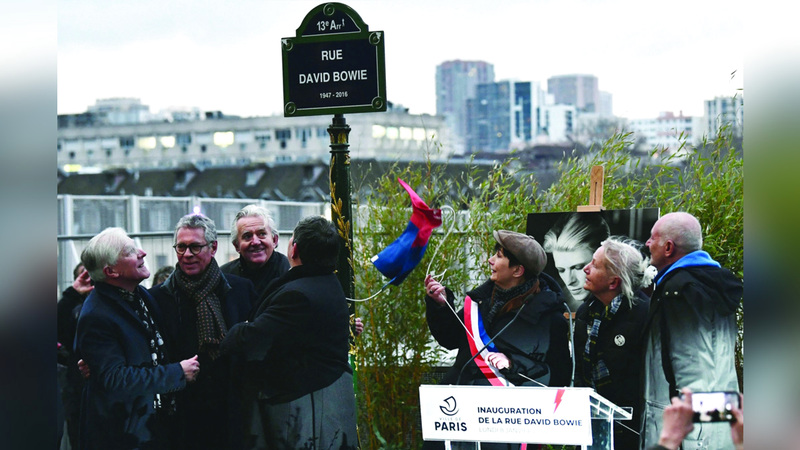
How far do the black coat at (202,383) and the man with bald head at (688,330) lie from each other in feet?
5.70

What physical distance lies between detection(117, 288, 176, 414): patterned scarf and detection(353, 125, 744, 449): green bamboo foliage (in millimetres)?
1621

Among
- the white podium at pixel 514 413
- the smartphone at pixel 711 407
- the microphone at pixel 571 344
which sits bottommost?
the white podium at pixel 514 413

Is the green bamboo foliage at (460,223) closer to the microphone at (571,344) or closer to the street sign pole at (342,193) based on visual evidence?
the street sign pole at (342,193)

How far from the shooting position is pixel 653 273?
4.74 m

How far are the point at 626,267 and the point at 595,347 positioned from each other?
381mm

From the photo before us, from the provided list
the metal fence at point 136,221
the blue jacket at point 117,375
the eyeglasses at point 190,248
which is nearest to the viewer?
the blue jacket at point 117,375

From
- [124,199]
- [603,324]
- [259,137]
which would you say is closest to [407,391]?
[603,324]

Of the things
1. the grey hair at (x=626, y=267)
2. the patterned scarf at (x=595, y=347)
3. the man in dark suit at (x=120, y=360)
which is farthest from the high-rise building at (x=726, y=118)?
the man in dark suit at (x=120, y=360)

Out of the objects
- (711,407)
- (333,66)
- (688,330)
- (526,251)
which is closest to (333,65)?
(333,66)

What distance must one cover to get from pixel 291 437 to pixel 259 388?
0.79 ft

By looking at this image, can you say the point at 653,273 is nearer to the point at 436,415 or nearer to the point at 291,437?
the point at 436,415

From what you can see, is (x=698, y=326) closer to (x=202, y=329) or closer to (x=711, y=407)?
(x=711, y=407)

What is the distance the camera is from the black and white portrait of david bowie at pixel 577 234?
5.27 metres

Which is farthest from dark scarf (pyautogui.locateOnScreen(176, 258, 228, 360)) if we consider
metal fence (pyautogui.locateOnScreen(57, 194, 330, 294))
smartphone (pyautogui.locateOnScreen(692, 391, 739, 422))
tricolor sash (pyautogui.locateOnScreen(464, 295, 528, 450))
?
metal fence (pyautogui.locateOnScreen(57, 194, 330, 294))
